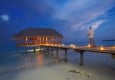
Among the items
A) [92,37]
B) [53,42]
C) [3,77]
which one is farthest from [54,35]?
[3,77]

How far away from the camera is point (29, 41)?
40.1m

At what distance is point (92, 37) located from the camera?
2517cm

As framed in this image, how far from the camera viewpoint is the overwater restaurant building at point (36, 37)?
128 ft

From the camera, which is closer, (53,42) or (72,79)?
(72,79)

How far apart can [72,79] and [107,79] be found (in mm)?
2646

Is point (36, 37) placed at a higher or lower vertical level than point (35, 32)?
lower

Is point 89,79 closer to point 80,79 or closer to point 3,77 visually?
point 80,79

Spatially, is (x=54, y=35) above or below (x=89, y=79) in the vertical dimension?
above

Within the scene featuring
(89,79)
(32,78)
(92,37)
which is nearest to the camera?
(89,79)

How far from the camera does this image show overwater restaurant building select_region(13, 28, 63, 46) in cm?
3891

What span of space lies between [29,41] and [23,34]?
94.2 inches

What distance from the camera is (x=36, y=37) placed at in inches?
1582

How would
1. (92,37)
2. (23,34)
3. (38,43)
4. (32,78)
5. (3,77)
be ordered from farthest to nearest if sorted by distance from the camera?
(38,43), (23,34), (92,37), (3,77), (32,78)

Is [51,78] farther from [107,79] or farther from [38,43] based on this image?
[38,43]
